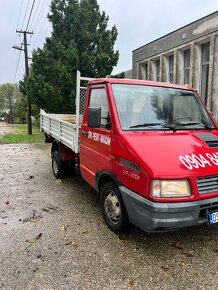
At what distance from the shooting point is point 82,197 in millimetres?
5512

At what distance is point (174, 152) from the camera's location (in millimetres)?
3174

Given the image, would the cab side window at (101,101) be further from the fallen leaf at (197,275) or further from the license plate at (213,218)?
the fallen leaf at (197,275)

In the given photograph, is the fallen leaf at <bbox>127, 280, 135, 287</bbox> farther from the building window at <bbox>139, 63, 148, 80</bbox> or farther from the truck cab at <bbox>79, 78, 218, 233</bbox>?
the building window at <bbox>139, 63, 148, 80</bbox>

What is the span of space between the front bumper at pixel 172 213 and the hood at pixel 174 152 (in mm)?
318

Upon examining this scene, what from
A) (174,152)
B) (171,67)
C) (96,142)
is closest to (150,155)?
(174,152)

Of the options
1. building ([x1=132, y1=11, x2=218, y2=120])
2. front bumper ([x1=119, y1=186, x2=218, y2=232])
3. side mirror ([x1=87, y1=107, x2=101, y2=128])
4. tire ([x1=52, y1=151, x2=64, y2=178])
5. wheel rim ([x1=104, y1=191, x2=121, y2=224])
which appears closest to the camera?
front bumper ([x1=119, y1=186, x2=218, y2=232])

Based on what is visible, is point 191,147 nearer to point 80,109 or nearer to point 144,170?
point 144,170

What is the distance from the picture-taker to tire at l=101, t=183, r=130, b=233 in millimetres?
3572

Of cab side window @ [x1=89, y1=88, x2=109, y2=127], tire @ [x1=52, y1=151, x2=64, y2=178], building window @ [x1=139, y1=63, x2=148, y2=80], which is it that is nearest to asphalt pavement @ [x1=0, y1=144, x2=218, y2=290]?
tire @ [x1=52, y1=151, x2=64, y2=178]

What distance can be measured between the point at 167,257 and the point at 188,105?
7.63 ft

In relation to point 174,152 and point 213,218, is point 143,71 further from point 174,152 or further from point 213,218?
point 213,218

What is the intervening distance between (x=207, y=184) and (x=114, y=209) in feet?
4.38

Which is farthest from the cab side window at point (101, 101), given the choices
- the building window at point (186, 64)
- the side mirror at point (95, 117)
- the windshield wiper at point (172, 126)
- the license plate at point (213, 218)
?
the building window at point (186, 64)

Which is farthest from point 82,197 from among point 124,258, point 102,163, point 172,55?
point 172,55
